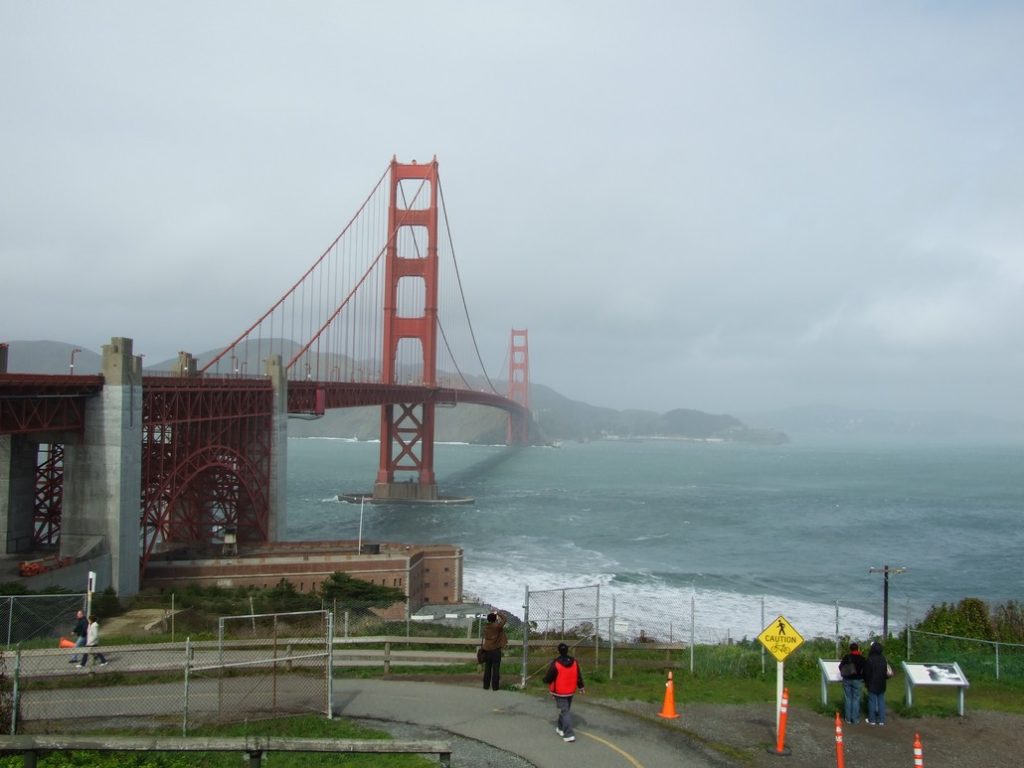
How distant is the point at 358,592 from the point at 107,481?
8630 mm

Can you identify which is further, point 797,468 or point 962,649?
point 797,468

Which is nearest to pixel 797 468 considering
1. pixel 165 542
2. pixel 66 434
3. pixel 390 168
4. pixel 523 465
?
pixel 523 465

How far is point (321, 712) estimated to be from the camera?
994cm

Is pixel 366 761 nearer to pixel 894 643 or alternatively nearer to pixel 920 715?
pixel 920 715

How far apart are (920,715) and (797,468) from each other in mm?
135632

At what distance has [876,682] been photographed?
1016 centimetres

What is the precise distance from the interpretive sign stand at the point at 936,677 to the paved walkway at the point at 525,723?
329 centimetres

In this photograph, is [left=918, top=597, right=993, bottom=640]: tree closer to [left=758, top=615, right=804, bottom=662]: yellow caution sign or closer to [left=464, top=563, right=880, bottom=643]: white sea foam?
[left=464, top=563, right=880, bottom=643]: white sea foam

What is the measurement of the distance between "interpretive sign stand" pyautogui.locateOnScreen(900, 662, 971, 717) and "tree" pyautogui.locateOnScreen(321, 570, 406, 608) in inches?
766

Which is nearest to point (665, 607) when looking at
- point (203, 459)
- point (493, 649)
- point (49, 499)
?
point (203, 459)

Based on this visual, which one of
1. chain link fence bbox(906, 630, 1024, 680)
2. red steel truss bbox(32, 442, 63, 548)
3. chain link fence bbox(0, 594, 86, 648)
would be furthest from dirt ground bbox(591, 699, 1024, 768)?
red steel truss bbox(32, 442, 63, 548)

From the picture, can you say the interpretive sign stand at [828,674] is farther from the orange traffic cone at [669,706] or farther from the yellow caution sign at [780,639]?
the orange traffic cone at [669,706]

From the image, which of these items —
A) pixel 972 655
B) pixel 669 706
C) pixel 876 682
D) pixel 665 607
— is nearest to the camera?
pixel 876 682

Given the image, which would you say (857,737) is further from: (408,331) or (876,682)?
(408,331)
